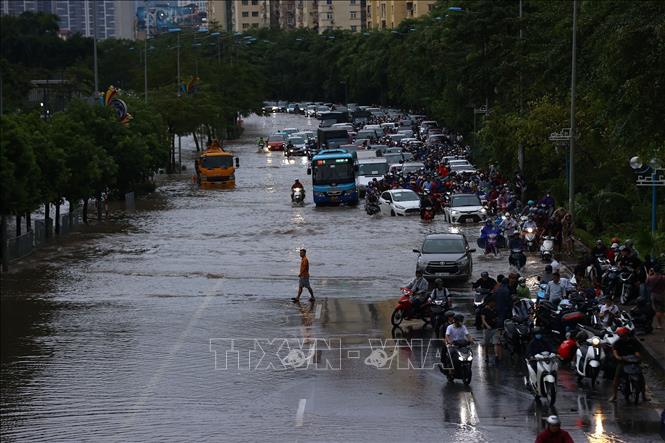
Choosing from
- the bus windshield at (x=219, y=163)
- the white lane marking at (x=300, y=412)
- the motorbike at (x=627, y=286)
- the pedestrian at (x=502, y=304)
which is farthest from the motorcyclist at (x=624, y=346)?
the bus windshield at (x=219, y=163)

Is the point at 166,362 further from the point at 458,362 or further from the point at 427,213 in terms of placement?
the point at 427,213

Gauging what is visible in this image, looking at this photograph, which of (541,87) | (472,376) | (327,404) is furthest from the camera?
(541,87)

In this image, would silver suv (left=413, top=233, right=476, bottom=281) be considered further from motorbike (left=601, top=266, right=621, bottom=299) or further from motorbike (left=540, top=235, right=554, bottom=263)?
motorbike (left=601, top=266, right=621, bottom=299)

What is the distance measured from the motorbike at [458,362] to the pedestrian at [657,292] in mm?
6167

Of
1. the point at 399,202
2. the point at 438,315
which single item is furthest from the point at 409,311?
the point at 399,202

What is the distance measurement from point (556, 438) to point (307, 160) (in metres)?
81.4

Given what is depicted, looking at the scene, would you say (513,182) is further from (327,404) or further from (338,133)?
(327,404)

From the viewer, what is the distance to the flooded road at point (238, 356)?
18.3 metres

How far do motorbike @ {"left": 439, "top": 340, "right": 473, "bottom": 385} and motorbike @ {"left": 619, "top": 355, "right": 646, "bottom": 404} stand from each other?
2622mm

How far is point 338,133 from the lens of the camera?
3647 inches

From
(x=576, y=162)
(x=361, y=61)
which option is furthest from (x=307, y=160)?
(x=361, y=61)

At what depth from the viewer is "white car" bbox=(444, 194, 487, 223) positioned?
49312 mm

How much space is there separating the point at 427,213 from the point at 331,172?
10861mm

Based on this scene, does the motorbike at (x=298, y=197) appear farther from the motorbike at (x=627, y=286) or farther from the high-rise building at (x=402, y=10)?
the high-rise building at (x=402, y=10)
